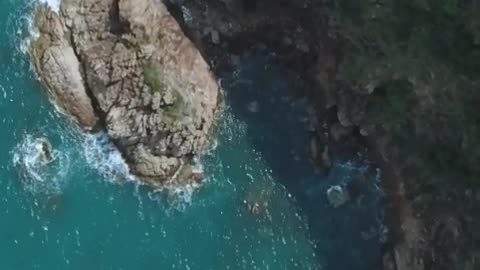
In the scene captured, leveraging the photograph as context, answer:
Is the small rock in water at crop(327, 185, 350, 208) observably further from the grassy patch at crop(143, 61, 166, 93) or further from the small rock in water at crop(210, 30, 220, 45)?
the grassy patch at crop(143, 61, 166, 93)

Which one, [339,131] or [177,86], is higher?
[177,86]

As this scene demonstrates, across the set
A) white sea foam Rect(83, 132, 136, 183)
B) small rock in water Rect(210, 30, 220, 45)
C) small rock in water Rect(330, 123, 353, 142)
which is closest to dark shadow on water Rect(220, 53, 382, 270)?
small rock in water Rect(330, 123, 353, 142)

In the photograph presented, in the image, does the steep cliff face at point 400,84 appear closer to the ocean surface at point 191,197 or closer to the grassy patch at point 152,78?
the ocean surface at point 191,197

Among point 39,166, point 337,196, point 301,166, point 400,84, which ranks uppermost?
point 39,166

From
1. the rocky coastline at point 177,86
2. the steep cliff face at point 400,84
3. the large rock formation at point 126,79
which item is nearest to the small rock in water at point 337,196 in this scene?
the rocky coastline at point 177,86

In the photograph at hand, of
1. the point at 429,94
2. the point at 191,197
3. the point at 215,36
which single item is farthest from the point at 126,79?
the point at 429,94

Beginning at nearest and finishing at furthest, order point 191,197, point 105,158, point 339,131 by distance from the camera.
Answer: point 105,158 < point 191,197 < point 339,131

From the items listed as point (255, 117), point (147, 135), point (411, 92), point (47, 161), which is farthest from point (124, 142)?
point (411, 92)

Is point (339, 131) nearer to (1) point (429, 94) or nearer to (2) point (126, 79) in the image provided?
(1) point (429, 94)
